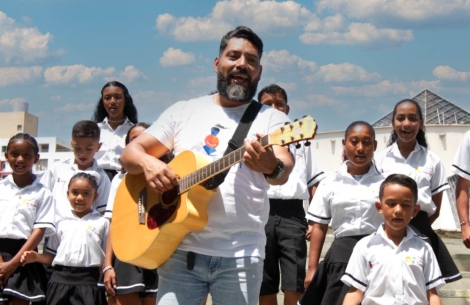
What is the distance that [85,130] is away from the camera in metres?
5.29

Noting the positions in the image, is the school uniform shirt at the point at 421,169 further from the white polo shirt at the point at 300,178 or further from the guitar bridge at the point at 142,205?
the guitar bridge at the point at 142,205

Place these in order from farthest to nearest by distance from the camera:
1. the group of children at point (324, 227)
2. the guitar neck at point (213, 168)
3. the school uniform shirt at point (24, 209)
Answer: the school uniform shirt at point (24, 209) < the group of children at point (324, 227) < the guitar neck at point (213, 168)

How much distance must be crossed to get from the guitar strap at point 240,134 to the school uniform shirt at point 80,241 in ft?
7.37

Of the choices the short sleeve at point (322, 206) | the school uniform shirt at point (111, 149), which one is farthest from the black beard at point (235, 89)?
the school uniform shirt at point (111, 149)

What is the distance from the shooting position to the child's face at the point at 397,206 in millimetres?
→ 3943

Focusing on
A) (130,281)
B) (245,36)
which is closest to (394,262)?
(245,36)

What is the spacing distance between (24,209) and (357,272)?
2.76 meters

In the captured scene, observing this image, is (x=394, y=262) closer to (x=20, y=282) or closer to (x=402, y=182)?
(x=402, y=182)

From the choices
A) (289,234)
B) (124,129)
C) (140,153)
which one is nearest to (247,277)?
(140,153)

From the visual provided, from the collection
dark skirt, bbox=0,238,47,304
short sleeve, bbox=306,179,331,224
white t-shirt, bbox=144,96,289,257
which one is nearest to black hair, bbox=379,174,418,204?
short sleeve, bbox=306,179,331,224

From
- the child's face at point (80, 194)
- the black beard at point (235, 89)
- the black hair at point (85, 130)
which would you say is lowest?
the child's face at point (80, 194)

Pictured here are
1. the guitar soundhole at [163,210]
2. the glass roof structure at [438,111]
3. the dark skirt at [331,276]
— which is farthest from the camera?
the glass roof structure at [438,111]

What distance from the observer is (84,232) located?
195 inches

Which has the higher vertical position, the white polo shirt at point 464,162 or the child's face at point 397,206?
the white polo shirt at point 464,162
